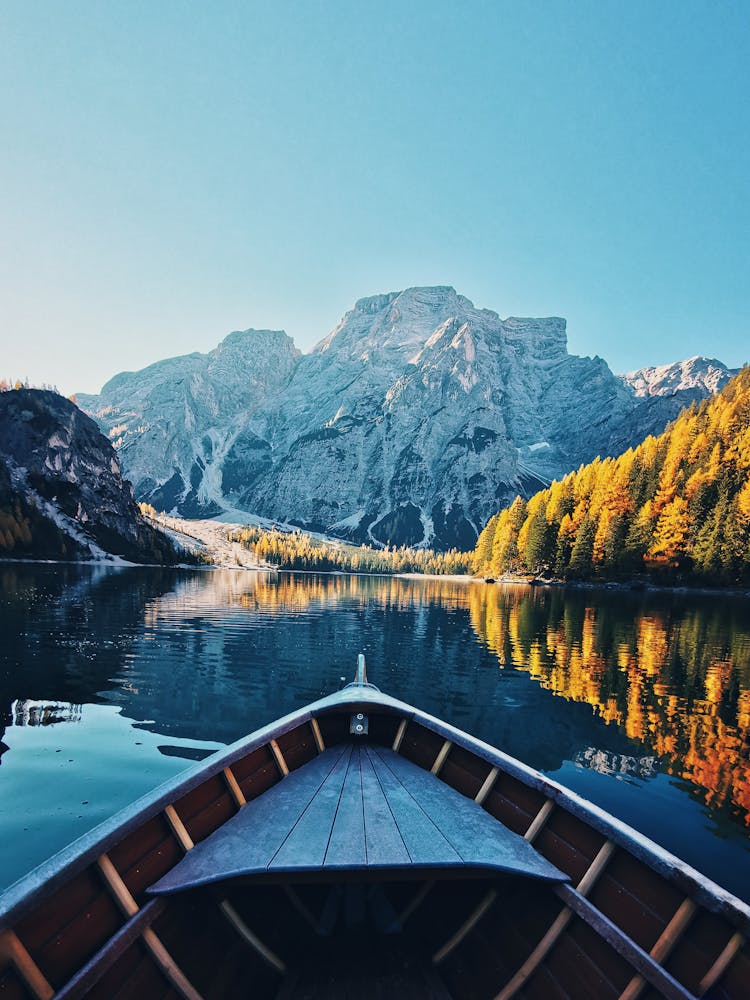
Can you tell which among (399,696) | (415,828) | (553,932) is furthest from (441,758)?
(399,696)

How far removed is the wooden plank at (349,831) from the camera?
18.7 feet

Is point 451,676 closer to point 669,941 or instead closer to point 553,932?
point 553,932

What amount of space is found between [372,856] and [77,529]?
756 feet

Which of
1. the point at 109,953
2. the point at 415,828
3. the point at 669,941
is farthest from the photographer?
the point at 415,828

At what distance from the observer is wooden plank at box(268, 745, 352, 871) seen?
5.68 meters

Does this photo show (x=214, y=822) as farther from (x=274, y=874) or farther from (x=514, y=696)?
(x=514, y=696)

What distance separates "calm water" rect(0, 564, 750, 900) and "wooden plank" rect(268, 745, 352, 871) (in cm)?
710

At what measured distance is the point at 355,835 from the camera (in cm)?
646

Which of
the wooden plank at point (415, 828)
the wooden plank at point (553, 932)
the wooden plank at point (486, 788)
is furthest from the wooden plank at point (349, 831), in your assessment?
the wooden plank at point (553, 932)

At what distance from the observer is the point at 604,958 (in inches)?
204

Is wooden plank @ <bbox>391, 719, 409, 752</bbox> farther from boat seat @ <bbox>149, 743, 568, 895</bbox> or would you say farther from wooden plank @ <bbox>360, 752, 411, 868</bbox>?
wooden plank @ <bbox>360, 752, 411, 868</bbox>

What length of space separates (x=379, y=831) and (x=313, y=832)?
36.6 inches

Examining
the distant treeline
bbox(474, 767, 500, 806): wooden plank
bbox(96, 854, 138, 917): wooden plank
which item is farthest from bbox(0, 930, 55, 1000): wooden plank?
the distant treeline

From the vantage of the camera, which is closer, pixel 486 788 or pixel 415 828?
pixel 415 828
